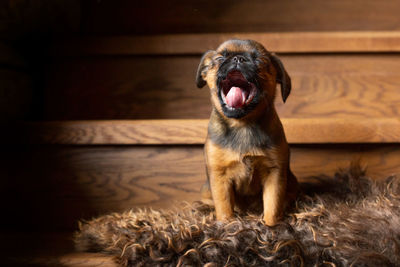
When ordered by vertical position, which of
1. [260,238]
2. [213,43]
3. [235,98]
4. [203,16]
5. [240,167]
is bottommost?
[260,238]

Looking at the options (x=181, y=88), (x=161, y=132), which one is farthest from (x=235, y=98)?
(x=181, y=88)

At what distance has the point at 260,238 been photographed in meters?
0.80

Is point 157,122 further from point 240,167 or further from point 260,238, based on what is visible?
point 260,238

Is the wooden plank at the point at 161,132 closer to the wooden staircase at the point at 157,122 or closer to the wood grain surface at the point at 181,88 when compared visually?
the wooden staircase at the point at 157,122

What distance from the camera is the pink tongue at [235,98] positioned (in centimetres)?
86

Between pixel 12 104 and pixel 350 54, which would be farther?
pixel 350 54

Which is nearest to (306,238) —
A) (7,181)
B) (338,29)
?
Answer: (7,181)

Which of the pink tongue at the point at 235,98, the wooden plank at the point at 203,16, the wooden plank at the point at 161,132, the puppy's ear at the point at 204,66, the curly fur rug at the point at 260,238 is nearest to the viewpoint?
the curly fur rug at the point at 260,238

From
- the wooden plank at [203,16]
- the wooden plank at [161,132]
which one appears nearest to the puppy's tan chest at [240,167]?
the wooden plank at [161,132]

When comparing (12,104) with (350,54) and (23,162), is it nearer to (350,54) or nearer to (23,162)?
(23,162)

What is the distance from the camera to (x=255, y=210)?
3.46 ft

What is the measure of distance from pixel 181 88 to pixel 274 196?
72cm

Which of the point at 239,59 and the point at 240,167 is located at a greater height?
the point at 239,59

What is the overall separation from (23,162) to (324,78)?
114cm
